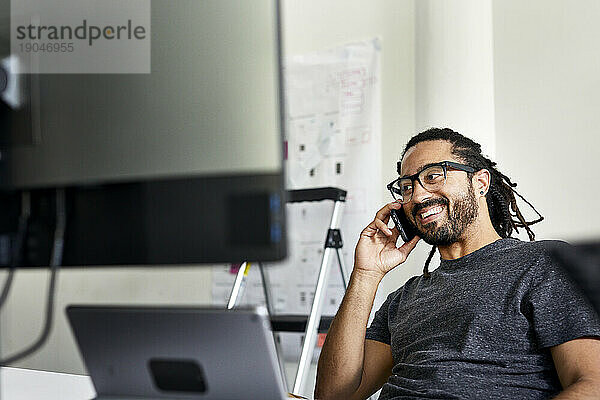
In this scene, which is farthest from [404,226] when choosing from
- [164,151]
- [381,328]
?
[164,151]

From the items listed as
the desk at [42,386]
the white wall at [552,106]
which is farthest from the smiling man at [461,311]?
the desk at [42,386]

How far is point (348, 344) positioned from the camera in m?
1.80

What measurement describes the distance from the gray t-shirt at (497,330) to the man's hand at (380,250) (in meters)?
0.19

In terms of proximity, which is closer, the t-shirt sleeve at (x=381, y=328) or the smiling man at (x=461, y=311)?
the smiling man at (x=461, y=311)

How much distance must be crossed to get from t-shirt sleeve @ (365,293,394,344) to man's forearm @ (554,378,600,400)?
646mm

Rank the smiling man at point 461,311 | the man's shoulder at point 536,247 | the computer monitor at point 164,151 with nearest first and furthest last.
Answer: the computer monitor at point 164,151
the smiling man at point 461,311
the man's shoulder at point 536,247

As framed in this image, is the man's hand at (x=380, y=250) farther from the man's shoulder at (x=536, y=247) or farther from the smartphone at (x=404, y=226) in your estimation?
the man's shoulder at (x=536, y=247)

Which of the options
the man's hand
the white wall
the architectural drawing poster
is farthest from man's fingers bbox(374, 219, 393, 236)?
the architectural drawing poster

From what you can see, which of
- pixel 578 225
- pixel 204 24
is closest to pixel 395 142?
pixel 578 225

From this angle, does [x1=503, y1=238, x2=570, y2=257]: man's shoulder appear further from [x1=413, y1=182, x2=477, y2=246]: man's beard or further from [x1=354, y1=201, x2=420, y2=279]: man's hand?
[x1=354, y1=201, x2=420, y2=279]: man's hand

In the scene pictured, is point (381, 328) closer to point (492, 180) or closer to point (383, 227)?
point (383, 227)

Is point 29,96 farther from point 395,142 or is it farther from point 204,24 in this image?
point 395,142

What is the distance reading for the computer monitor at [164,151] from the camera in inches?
23.6

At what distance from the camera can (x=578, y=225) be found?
7.35 feet
